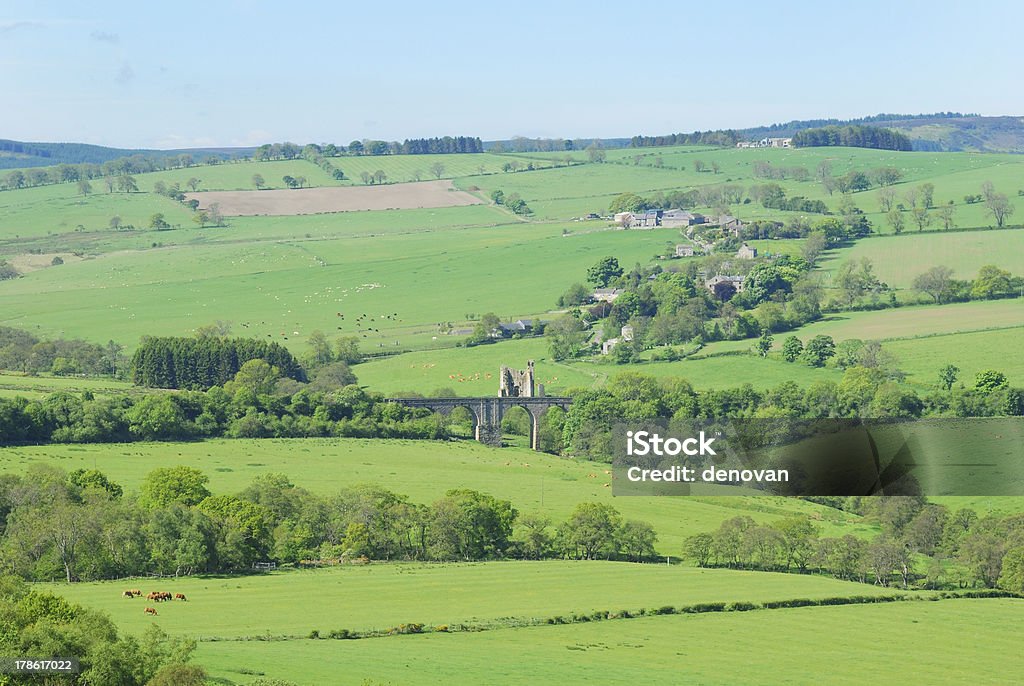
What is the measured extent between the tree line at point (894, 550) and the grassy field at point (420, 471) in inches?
134

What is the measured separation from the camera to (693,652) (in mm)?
61031

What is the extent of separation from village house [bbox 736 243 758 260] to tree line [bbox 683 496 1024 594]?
99783mm

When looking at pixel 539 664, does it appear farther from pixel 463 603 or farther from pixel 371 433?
pixel 371 433

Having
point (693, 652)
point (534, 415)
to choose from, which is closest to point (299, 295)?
point (534, 415)

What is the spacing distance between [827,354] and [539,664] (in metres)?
82.5

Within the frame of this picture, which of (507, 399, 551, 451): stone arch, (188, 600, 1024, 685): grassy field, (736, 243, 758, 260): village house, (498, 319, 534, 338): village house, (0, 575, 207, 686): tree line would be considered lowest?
(507, 399, 551, 451): stone arch

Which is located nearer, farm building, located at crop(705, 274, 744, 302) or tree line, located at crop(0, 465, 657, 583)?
tree line, located at crop(0, 465, 657, 583)

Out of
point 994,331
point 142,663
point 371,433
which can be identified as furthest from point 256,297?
point 142,663

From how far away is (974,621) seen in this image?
225 ft

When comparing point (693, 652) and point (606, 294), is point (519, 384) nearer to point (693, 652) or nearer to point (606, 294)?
point (606, 294)

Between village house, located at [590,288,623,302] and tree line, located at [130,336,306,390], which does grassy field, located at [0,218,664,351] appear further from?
tree line, located at [130,336,306,390]

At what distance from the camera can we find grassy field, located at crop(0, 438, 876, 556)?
8988cm

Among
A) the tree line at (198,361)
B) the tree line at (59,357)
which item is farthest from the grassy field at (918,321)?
the tree line at (59,357)

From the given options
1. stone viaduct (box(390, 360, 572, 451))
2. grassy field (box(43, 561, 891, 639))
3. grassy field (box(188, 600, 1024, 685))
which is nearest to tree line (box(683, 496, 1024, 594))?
grassy field (box(43, 561, 891, 639))
